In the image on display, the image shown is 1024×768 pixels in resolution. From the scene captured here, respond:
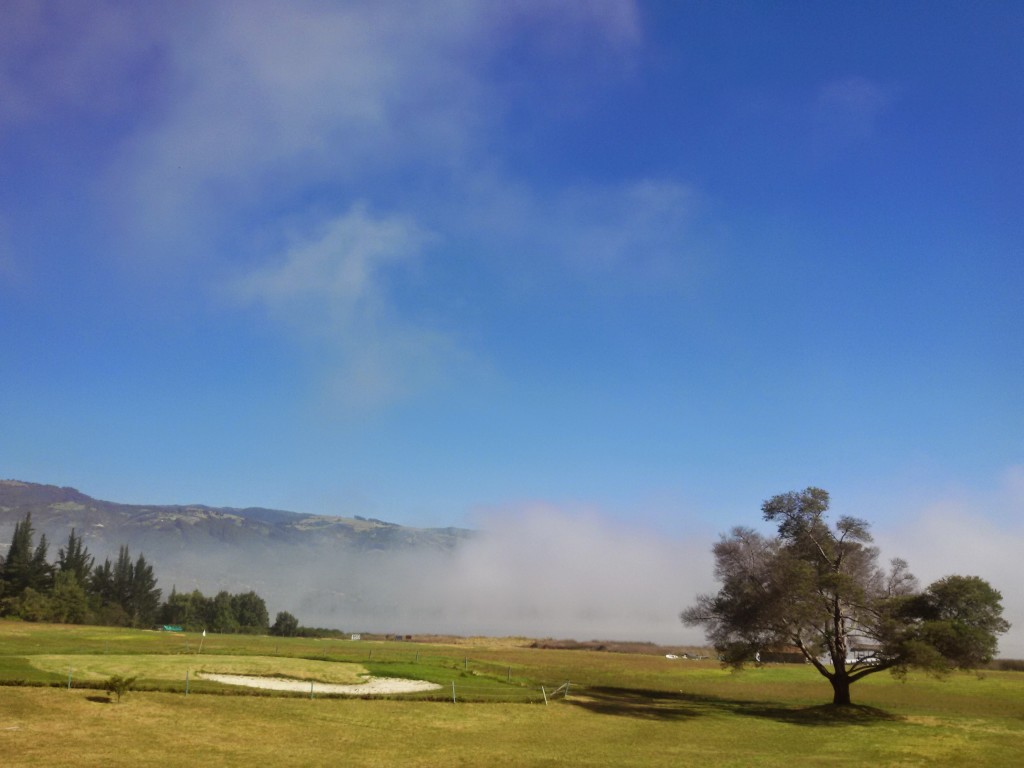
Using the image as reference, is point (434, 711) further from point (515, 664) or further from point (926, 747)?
point (515, 664)

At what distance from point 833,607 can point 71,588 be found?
509ft

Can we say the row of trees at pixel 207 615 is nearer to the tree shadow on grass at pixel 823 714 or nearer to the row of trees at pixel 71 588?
the row of trees at pixel 71 588

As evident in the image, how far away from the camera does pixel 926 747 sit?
36188 mm

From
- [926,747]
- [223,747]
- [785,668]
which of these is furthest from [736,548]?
[785,668]

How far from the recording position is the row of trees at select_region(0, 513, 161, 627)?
468 feet

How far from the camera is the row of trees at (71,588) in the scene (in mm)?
142500

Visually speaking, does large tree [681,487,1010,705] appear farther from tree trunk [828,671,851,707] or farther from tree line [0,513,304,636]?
tree line [0,513,304,636]

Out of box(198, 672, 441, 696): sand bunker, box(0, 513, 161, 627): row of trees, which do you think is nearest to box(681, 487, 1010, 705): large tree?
box(198, 672, 441, 696): sand bunker

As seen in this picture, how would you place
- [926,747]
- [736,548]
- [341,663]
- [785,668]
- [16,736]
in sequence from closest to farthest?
[16,736], [926,747], [736,548], [341,663], [785,668]

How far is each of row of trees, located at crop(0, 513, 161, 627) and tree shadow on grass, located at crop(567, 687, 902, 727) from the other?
13161 centimetres

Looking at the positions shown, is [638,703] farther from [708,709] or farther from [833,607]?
[833,607]

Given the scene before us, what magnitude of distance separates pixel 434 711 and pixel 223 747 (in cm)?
1654

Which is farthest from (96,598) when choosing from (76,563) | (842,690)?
(842,690)

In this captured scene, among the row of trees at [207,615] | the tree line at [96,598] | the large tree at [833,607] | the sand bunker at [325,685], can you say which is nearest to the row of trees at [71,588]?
the tree line at [96,598]
